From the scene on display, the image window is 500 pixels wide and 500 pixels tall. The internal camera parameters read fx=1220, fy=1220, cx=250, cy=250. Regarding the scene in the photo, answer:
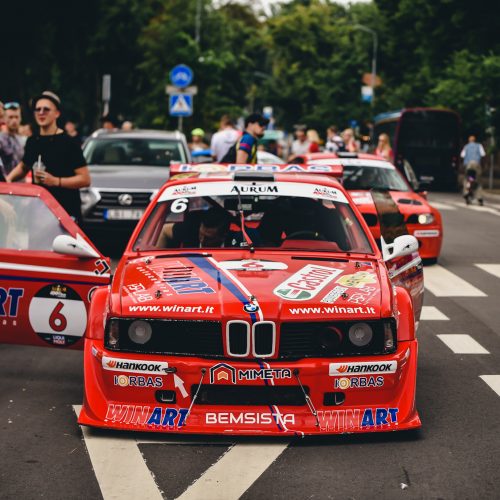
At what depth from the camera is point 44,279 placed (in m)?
7.55

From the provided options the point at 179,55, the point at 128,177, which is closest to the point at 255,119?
the point at 128,177

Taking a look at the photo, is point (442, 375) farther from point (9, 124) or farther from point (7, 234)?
point (9, 124)

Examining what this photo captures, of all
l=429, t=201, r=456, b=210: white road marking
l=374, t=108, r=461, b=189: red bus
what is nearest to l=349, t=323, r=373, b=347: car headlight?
l=429, t=201, r=456, b=210: white road marking

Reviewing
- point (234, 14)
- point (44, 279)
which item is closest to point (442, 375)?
point (44, 279)

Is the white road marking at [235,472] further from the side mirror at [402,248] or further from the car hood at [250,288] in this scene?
the side mirror at [402,248]

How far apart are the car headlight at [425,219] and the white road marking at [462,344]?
18.5ft

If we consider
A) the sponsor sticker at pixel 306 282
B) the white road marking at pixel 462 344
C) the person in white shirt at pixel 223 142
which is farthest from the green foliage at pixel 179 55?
the sponsor sticker at pixel 306 282

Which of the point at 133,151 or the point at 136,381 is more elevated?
the point at 136,381

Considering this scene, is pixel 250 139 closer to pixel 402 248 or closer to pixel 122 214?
pixel 122 214

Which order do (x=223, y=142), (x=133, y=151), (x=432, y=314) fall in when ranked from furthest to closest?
(x=223, y=142), (x=133, y=151), (x=432, y=314)

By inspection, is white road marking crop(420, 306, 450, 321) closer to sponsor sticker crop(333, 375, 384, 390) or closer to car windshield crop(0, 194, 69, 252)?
car windshield crop(0, 194, 69, 252)

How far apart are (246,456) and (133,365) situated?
0.74m

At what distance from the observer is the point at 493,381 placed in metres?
8.10

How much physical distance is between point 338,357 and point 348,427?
358 millimetres
